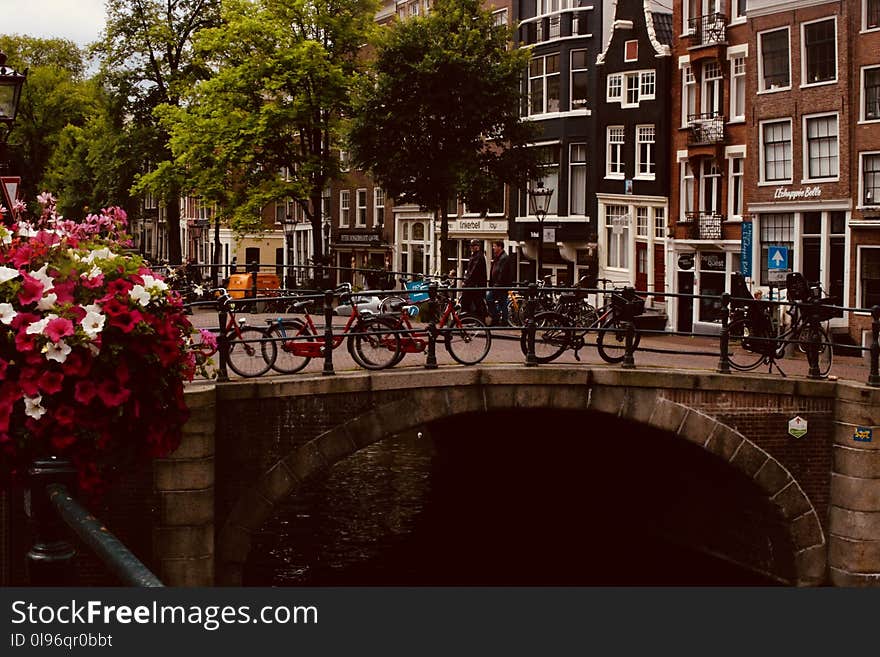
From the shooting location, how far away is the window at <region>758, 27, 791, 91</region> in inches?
1160

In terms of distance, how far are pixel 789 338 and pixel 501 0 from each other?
27.4 m

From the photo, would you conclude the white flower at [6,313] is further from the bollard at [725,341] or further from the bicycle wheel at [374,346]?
the bollard at [725,341]

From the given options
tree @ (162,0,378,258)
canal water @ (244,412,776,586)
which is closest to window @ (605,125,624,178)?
tree @ (162,0,378,258)

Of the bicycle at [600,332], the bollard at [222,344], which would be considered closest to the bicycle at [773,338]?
the bicycle at [600,332]

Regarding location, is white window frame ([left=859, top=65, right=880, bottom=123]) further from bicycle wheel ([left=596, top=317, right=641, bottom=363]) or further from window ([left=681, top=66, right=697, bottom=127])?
bicycle wheel ([left=596, top=317, right=641, bottom=363])

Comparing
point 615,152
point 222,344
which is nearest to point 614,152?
point 615,152

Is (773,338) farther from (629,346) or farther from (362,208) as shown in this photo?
(362,208)

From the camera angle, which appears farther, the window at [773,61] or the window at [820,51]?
the window at [773,61]

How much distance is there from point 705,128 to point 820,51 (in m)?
4.29

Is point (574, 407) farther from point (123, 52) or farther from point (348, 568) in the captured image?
point (123, 52)

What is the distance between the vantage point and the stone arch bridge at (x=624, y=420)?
12594mm

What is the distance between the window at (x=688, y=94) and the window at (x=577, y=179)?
4.21 m

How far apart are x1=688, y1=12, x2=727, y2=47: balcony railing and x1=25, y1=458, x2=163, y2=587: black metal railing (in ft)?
97.8

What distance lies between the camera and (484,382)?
1388cm
